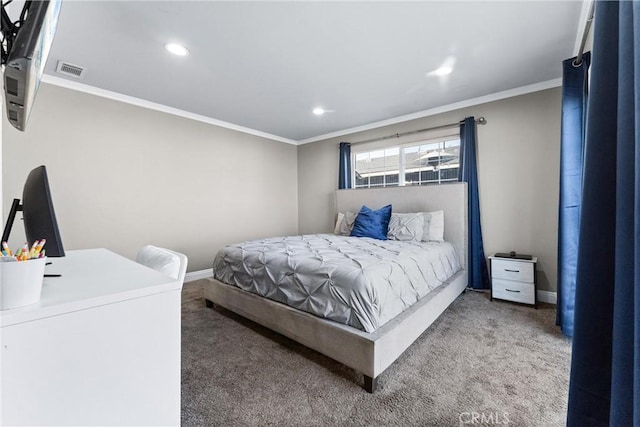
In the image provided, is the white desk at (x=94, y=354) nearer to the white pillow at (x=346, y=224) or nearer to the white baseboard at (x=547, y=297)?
the white pillow at (x=346, y=224)

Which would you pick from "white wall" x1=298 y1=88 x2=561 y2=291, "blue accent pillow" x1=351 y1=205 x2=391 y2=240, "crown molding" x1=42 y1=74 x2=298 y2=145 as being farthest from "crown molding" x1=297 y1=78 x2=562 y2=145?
"crown molding" x1=42 y1=74 x2=298 y2=145

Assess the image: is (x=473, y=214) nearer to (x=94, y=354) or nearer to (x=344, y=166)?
(x=344, y=166)

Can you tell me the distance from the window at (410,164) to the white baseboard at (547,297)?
65.1 inches

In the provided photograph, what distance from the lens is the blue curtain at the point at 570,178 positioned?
2.21 m

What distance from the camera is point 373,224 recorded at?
3629 mm

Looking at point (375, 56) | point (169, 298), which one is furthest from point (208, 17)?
point (169, 298)

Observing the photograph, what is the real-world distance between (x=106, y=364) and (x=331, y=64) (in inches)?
108

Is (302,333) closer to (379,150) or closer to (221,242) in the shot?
(221,242)

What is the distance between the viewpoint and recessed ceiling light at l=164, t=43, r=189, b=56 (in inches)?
90.8

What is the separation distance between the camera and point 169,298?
0.85 meters

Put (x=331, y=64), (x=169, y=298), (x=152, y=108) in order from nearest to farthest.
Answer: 1. (x=169, y=298)
2. (x=331, y=64)
3. (x=152, y=108)

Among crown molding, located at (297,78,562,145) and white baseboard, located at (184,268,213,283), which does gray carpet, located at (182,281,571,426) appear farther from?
crown molding, located at (297,78,562,145)

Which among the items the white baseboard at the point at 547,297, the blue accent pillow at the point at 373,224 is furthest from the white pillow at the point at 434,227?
the white baseboard at the point at 547,297

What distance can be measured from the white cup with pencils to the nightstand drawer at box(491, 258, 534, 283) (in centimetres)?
358
